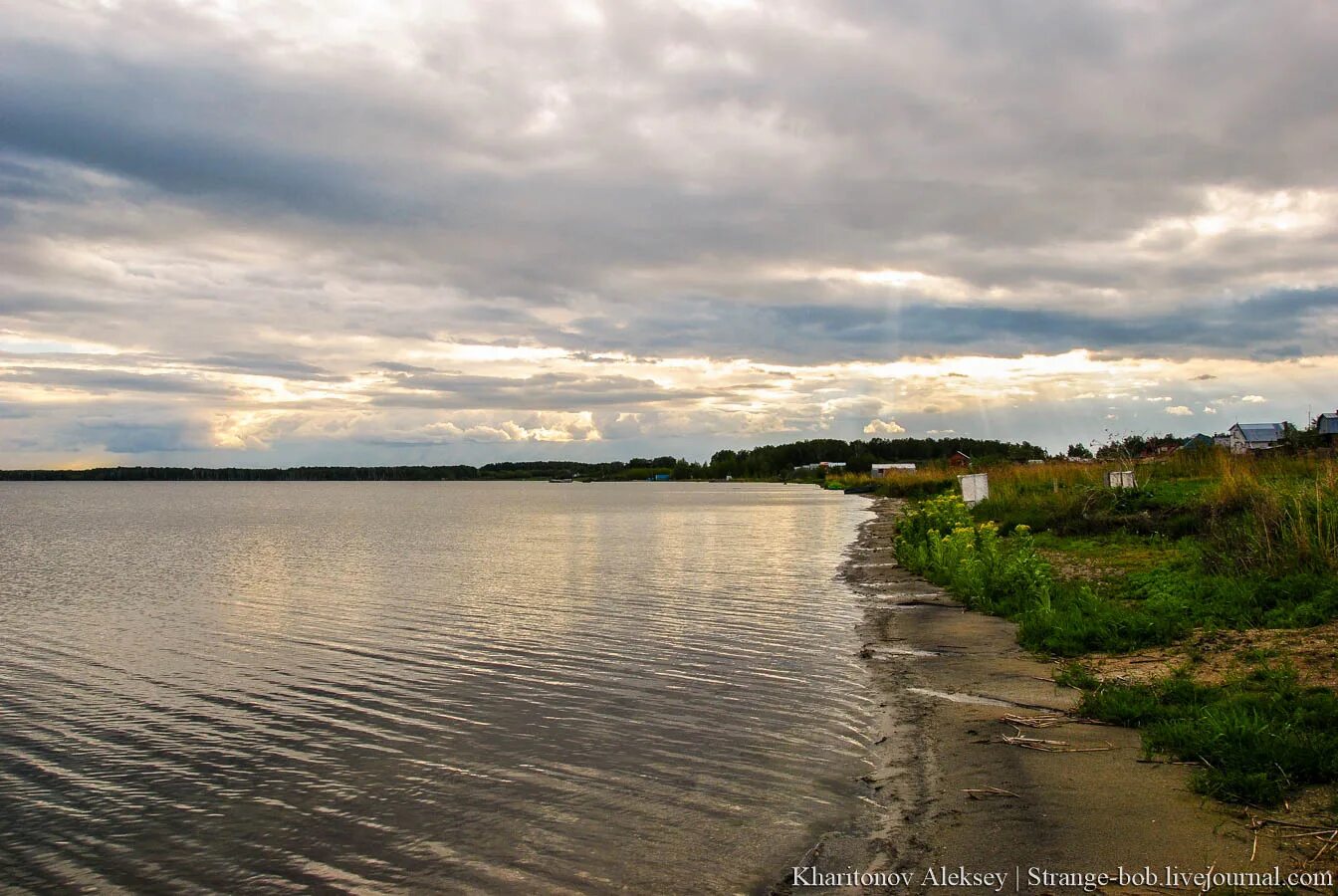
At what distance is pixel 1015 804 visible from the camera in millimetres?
7516

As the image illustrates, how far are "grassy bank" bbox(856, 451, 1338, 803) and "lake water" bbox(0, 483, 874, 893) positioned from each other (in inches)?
122

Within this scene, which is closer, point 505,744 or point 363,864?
point 363,864

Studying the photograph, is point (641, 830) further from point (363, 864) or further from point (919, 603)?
point (919, 603)

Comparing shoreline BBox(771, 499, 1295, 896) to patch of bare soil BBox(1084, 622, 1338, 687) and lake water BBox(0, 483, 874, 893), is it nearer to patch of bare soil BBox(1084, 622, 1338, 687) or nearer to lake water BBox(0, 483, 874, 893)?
lake water BBox(0, 483, 874, 893)

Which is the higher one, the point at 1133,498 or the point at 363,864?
the point at 1133,498

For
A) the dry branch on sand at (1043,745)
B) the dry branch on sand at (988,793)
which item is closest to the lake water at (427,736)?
the dry branch on sand at (988,793)

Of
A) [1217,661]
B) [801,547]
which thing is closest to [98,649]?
[1217,661]

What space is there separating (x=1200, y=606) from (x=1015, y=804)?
8377 millimetres

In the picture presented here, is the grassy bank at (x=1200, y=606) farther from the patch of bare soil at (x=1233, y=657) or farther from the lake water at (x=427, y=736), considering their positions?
the lake water at (x=427, y=736)

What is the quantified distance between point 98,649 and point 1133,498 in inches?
1121

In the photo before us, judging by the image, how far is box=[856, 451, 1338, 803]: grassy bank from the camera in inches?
307

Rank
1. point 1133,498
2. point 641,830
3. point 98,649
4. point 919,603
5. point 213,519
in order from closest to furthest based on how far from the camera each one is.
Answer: point 641,830
point 98,649
point 919,603
point 1133,498
point 213,519

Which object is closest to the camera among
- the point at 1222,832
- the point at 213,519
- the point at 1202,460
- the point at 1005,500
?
the point at 1222,832

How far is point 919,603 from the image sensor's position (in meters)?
20.6
